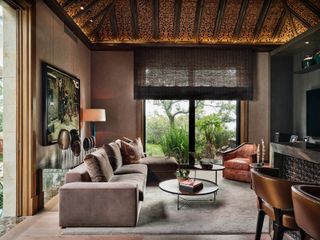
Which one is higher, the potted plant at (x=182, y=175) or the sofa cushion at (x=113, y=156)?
the sofa cushion at (x=113, y=156)

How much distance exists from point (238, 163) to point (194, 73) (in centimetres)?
257

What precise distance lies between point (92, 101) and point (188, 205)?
3.97 meters

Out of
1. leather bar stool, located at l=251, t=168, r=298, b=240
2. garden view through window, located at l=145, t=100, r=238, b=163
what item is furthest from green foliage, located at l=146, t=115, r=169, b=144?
leather bar stool, located at l=251, t=168, r=298, b=240

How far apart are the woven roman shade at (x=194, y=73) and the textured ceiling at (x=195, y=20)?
0.30m

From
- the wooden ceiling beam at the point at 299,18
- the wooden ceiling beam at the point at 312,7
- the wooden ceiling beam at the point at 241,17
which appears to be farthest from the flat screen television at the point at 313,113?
the wooden ceiling beam at the point at 241,17

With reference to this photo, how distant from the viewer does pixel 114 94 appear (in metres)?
6.65

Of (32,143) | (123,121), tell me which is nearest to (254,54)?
(123,121)

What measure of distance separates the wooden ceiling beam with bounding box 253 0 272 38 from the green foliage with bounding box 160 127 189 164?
3.05m

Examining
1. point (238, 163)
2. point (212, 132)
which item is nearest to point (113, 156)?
point (238, 163)

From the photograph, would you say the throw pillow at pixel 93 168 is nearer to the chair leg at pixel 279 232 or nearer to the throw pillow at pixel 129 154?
the throw pillow at pixel 129 154

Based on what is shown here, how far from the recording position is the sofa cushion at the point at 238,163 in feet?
17.0

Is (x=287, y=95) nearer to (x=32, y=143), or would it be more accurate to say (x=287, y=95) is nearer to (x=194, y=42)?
(x=194, y=42)

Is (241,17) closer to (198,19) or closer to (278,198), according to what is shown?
(198,19)

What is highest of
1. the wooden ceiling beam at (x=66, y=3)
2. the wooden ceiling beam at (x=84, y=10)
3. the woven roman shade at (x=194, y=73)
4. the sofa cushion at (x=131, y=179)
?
the wooden ceiling beam at (x=84, y=10)
